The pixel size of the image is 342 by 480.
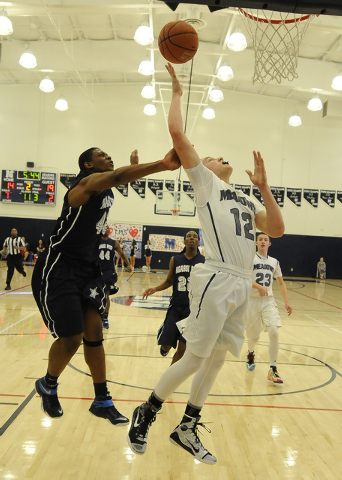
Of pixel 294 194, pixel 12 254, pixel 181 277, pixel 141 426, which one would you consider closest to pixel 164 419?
pixel 141 426

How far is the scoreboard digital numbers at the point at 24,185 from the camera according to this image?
2309 cm

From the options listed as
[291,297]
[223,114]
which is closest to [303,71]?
[223,114]

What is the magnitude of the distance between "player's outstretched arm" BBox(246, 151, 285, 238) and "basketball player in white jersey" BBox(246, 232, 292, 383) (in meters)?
2.46

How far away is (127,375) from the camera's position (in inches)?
226

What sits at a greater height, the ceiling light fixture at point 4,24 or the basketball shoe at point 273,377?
the ceiling light fixture at point 4,24

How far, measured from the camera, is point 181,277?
5609 mm

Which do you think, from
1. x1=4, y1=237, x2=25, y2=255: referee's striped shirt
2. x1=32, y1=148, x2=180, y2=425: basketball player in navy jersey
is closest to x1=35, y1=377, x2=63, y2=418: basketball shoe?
x1=32, y1=148, x2=180, y2=425: basketball player in navy jersey

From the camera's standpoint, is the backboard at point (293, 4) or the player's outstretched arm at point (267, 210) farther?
the player's outstretched arm at point (267, 210)

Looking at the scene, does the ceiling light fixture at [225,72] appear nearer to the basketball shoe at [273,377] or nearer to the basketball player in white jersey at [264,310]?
the basketball player in white jersey at [264,310]

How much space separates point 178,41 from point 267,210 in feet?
5.48

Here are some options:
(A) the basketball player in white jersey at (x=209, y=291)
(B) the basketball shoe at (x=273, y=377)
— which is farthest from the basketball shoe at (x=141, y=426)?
(B) the basketball shoe at (x=273, y=377)

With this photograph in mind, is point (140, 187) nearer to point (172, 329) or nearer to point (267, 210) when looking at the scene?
point (172, 329)

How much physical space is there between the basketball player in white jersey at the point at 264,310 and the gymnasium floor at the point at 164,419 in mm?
301

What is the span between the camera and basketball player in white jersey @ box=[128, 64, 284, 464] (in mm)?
3170
